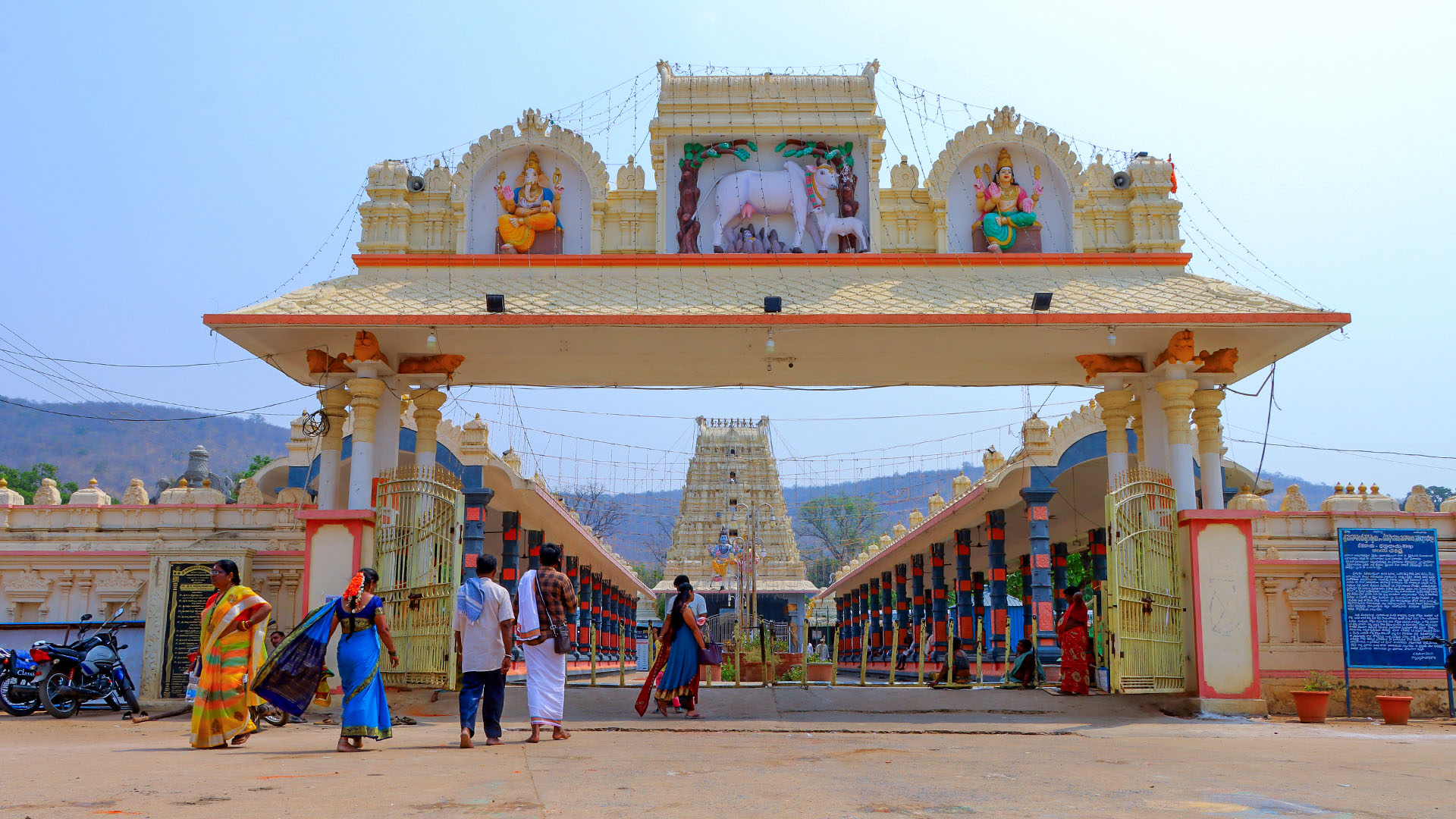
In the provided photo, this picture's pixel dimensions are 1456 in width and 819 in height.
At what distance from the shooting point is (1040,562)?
63.7 ft

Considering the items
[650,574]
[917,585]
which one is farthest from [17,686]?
[650,574]

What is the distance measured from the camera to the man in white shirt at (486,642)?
8.30m

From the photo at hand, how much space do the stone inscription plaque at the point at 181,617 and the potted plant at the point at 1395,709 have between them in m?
12.0

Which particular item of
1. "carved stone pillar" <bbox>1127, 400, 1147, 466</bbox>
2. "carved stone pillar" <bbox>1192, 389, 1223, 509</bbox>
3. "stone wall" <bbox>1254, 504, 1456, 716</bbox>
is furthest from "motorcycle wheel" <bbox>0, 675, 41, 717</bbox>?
"stone wall" <bbox>1254, 504, 1456, 716</bbox>

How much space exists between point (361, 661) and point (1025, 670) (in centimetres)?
795

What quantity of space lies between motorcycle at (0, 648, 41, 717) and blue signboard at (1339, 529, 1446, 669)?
1380 cm

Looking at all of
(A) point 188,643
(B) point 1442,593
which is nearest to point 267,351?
(A) point 188,643

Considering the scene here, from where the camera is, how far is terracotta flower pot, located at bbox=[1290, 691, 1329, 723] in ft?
36.6

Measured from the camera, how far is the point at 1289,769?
682 cm

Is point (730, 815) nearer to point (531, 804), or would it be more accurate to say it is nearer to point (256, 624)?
point (531, 804)

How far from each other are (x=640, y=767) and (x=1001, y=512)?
1721 centimetres

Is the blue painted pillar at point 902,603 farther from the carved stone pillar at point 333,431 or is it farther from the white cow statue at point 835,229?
the carved stone pillar at point 333,431

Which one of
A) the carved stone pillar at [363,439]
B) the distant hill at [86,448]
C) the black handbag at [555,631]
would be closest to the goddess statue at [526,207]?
the carved stone pillar at [363,439]

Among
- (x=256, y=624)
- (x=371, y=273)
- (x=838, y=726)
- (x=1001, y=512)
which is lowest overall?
(x=838, y=726)
